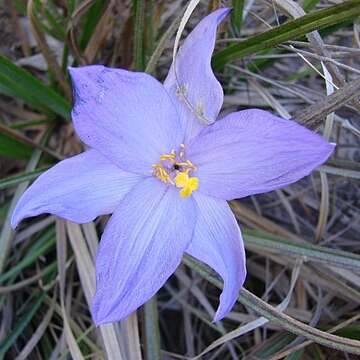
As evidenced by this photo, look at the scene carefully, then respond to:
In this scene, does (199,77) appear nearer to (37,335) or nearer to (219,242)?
(219,242)

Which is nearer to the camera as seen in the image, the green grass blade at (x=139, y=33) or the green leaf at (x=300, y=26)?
the green leaf at (x=300, y=26)

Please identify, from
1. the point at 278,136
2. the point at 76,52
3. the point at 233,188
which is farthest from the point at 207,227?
the point at 76,52

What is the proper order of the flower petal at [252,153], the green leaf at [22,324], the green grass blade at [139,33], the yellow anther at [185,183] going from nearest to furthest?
the flower petal at [252,153]
the yellow anther at [185,183]
the green grass blade at [139,33]
the green leaf at [22,324]

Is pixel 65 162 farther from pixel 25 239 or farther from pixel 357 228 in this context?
pixel 357 228

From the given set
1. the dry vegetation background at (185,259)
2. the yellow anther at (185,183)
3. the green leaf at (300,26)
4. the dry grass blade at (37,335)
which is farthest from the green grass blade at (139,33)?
the dry grass blade at (37,335)

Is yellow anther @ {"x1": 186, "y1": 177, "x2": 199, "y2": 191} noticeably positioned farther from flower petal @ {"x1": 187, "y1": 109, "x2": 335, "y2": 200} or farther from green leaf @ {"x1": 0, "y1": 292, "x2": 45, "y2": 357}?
green leaf @ {"x1": 0, "y1": 292, "x2": 45, "y2": 357}

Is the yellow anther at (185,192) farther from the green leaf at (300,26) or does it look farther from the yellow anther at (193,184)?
the green leaf at (300,26)

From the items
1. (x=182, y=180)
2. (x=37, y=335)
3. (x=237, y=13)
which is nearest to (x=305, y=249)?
(x=182, y=180)
